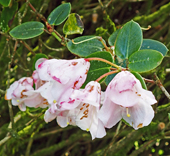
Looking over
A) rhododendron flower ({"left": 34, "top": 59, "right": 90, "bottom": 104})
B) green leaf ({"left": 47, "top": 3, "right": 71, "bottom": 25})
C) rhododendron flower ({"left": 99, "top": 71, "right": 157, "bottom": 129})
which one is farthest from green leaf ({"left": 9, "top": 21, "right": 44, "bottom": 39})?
rhododendron flower ({"left": 99, "top": 71, "right": 157, "bottom": 129})

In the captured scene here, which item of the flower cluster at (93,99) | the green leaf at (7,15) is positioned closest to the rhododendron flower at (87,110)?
the flower cluster at (93,99)

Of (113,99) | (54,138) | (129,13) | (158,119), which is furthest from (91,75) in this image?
(129,13)

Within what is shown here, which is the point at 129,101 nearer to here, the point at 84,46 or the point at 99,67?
the point at 99,67

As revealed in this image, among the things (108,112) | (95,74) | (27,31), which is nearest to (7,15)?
(27,31)

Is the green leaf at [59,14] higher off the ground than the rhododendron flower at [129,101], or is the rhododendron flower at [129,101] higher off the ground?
the green leaf at [59,14]

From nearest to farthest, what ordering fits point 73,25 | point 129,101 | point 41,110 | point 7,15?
point 129,101 < point 73,25 < point 7,15 < point 41,110

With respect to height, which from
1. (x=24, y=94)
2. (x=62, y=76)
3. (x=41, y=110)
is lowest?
(x=41, y=110)

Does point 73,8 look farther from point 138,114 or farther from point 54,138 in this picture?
point 138,114

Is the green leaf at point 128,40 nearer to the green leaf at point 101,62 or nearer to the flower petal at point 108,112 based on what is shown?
the green leaf at point 101,62
